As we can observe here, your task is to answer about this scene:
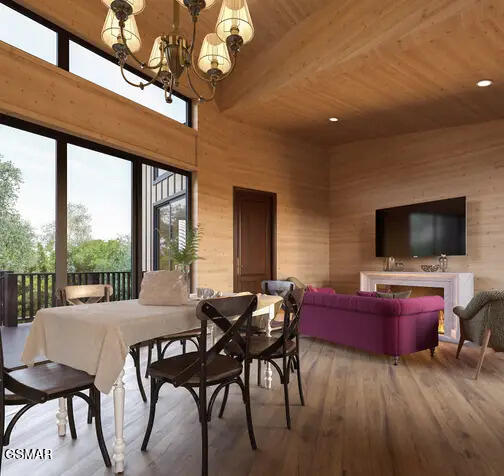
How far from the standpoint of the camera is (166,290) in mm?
2557

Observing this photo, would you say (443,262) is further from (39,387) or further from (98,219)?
(39,387)

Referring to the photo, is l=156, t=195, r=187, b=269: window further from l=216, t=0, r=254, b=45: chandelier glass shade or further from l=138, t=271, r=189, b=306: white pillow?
l=216, t=0, r=254, b=45: chandelier glass shade

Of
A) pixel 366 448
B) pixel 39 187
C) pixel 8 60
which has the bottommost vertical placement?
pixel 366 448

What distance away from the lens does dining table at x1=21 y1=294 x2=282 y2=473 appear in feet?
6.53

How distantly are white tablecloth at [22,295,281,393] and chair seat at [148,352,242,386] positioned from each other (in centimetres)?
20

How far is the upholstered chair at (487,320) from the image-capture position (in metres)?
3.79

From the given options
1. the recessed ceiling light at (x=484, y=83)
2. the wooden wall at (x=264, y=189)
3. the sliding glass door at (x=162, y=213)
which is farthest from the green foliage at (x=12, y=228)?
the recessed ceiling light at (x=484, y=83)

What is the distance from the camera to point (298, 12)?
15.8 ft

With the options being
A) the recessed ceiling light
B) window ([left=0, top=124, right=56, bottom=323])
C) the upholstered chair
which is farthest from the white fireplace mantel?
window ([left=0, top=124, right=56, bottom=323])

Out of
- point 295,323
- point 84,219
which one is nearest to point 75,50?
point 84,219

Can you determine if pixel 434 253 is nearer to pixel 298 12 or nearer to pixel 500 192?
pixel 500 192

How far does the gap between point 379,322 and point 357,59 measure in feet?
9.66

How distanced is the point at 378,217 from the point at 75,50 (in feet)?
18.2

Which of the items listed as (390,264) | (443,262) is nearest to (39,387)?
(443,262)
